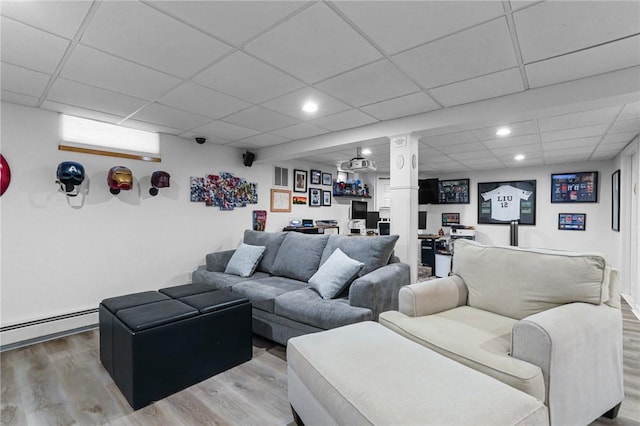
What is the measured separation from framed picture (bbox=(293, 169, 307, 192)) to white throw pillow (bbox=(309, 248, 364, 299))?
2.91 meters

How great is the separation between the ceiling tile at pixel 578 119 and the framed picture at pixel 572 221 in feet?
10.7

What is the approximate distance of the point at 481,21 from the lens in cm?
168

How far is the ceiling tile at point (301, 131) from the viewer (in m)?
3.71

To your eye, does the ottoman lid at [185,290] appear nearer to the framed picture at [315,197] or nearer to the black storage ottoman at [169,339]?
the black storage ottoman at [169,339]

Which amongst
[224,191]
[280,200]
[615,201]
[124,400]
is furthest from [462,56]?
[615,201]

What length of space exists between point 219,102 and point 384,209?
5.35 m

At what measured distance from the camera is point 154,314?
2.19m

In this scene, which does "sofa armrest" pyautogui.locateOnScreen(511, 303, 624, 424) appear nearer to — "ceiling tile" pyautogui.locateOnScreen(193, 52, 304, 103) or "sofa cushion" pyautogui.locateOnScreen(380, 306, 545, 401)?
"sofa cushion" pyautogui.locateOnScreen(380, 306, 545, 401)

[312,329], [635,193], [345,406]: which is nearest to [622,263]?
[635,193]

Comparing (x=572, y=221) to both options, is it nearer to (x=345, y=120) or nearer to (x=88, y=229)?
(x=345, y=120)

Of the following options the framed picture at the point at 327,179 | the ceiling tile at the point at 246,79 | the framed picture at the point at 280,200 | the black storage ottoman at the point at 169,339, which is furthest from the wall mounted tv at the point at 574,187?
the black storage ottoman at the point at 169,339

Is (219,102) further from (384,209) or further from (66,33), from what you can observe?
(384,209)

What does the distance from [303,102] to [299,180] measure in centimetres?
297

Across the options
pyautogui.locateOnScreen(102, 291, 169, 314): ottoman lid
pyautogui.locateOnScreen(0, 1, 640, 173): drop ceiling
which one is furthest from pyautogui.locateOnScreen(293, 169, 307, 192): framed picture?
pyautogui.locateOnScreen(102, 291, 169, 314): ottoman lid
